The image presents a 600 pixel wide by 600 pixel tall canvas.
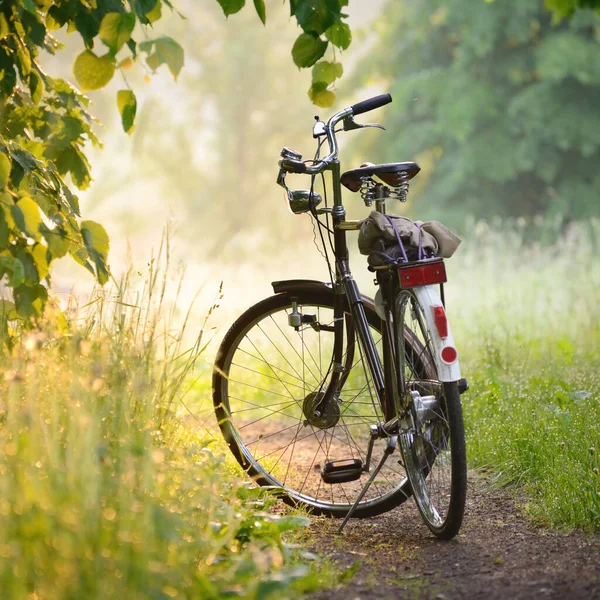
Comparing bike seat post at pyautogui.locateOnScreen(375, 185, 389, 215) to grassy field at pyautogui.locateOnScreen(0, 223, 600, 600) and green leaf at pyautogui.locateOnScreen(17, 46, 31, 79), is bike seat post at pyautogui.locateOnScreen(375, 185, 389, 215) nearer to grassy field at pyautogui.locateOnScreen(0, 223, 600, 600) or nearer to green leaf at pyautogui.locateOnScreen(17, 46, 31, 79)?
grassy field at pyautogui.locateOnScreen(0, 223, 600, 600)

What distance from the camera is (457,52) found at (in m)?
16.2

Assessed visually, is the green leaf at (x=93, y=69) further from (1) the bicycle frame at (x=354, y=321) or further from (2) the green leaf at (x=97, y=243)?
(1) the bicycle frame at (x=354, y=321)

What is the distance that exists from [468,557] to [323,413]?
0.83 m

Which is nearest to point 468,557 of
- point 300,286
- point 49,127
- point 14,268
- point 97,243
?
point 300,286

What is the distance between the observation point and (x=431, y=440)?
10.1ft

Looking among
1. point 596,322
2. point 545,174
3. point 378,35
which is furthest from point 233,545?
point 378,35

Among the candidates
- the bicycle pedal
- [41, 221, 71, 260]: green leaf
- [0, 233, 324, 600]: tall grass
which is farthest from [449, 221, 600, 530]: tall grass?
[41, 221, 71, 260]: green leaf

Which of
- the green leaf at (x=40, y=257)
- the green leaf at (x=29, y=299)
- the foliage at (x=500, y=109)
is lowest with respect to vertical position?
the green leaf at (x=29, y=299)

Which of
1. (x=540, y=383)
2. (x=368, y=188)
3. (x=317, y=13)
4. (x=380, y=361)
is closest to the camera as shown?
(x=317, y=13)

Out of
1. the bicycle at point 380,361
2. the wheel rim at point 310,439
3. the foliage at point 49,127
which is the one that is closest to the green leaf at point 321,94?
the bicycle at point 380,361

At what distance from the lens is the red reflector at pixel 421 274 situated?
2852mm

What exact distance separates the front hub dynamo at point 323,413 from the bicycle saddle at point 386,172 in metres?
0.85

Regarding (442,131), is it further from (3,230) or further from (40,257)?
(3,230)

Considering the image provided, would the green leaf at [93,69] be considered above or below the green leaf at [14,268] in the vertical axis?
above
